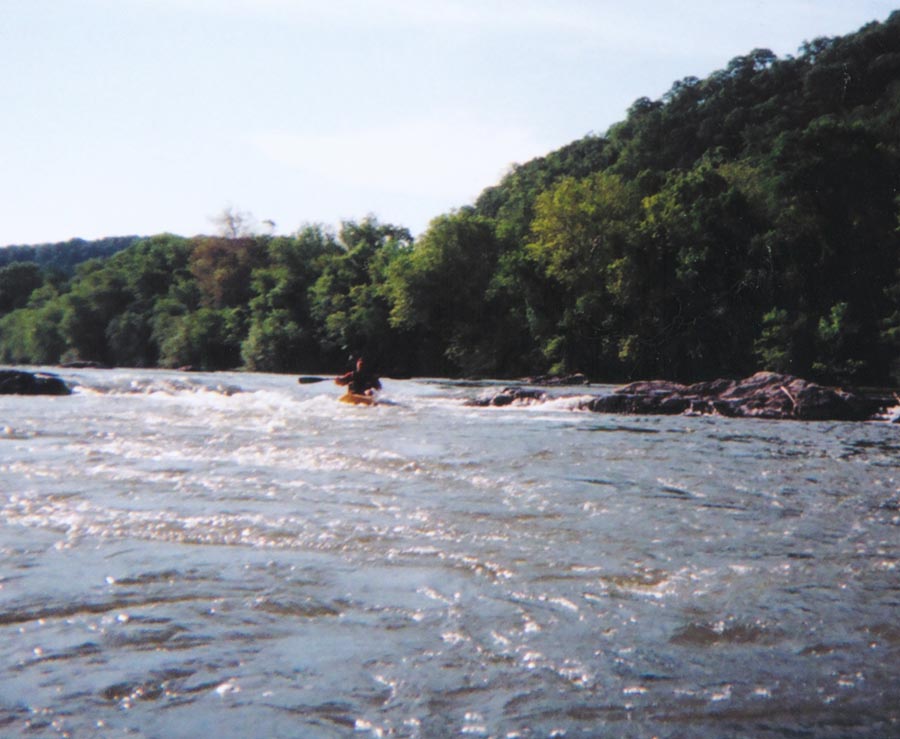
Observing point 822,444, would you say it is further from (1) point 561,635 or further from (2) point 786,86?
(2) point 786,86

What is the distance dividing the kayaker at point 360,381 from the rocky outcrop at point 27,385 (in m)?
8.35

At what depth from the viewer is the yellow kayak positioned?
19281mm

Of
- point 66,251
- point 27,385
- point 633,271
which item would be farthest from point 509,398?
point 66,251

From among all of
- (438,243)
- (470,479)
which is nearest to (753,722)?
(470,479)

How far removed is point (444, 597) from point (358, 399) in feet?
49.6

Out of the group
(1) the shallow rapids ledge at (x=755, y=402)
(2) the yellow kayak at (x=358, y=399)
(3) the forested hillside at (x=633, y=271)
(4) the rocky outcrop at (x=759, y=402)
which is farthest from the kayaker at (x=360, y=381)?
(3) the forested hillside at (x=633, y=271)

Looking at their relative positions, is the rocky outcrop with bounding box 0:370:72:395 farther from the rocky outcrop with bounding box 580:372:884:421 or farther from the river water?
the river water

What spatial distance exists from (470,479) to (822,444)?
6266 millimetres

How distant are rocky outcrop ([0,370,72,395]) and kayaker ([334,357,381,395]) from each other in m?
8.35

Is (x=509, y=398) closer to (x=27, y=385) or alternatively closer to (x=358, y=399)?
(x=358, y=399)

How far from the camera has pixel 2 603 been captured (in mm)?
4199

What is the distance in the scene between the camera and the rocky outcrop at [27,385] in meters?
23.0

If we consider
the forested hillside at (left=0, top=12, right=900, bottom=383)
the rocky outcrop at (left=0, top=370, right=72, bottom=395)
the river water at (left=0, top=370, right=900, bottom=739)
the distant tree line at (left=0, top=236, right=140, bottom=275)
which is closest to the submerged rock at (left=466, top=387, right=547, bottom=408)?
the river water at (left=0, top=370, right=900, bottom=739)

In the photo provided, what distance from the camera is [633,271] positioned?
38.8 meters
